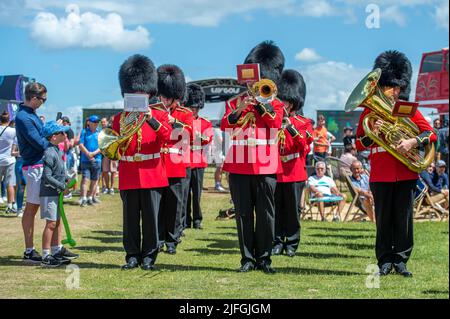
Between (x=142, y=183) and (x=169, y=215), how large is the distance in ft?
5.44

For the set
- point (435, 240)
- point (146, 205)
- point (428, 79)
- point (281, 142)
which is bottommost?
point (435, 240)

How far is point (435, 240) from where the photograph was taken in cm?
1098

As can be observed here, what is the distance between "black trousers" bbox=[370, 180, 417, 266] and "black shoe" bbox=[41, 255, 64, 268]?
131 inches

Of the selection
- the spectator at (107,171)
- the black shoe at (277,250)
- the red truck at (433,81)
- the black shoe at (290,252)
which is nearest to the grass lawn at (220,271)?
the black shoe at (290,252)

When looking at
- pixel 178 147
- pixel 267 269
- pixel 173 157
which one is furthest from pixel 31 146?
pixel 267 269

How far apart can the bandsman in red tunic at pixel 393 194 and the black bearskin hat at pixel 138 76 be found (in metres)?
2.31

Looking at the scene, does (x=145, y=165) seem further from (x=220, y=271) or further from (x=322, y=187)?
(x=322, y=187)

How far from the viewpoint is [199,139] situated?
35.9 feet

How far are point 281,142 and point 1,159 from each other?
6.84 m

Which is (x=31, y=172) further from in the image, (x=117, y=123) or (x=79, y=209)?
(x=79, y=209)

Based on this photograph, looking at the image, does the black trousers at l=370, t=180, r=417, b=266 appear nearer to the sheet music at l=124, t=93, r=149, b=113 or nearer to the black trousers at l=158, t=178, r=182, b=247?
the sheet music at l=124, t=93, r=149, b=113

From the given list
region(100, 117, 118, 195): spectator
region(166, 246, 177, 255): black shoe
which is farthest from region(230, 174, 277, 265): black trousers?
region(100, 117, 118, 195): spectator

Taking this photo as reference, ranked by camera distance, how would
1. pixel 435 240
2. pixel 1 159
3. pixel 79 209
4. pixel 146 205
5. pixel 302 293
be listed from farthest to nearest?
pixel 79 209 → pixel 1 159 → pixel 435 240 → pixel 146 205 → pixel 302 293

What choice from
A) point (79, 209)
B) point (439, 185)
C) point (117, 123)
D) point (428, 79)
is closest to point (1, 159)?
point (79, 209)
